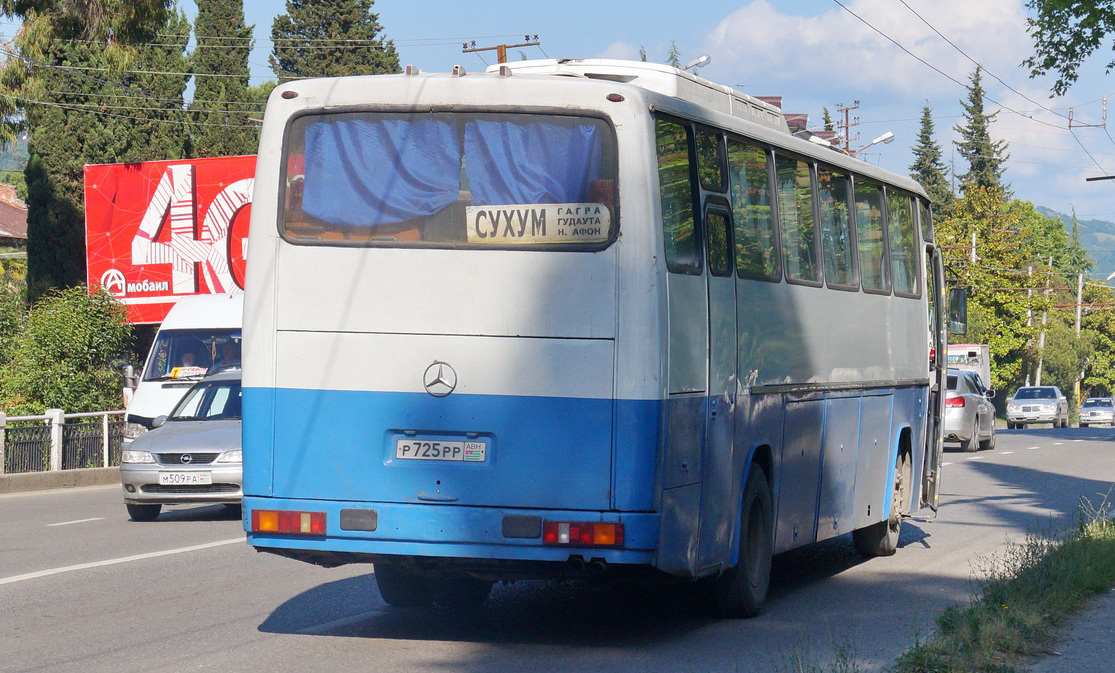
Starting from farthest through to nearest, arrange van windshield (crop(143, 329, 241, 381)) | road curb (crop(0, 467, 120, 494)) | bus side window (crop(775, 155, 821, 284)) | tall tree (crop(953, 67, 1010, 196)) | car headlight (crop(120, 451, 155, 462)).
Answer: tall tree (crop(953, 67, 1010, 196)), road curb (crop(0, 467, 120, 494)), van windshield (crop(143, 329, 241, 381)), car headlight (crop(120, 451, 155, 462)), bus side window (crop(775, 155, 821, 284))

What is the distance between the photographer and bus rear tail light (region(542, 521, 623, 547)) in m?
7.61

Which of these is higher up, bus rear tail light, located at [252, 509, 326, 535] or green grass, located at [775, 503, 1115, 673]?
bus rear tail light, located at [252, 509, 326, 535]

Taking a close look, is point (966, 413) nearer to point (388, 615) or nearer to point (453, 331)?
point (388, 615)

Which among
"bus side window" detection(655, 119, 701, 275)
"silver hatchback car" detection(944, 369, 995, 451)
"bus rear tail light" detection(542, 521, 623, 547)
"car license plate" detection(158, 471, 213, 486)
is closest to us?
"bus rear tail light" detection(542, 521, 623, 547)

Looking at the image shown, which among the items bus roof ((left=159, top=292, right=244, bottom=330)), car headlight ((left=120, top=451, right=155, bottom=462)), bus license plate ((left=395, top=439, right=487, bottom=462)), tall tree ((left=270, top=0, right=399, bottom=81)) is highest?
tall tree ((left=270, top=0, right=399, bottom=81))

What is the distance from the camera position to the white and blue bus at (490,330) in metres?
7.71

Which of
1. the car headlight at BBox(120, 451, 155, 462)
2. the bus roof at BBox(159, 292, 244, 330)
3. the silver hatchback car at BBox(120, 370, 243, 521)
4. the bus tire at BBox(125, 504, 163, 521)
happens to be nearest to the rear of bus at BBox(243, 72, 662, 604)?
the silver hatchback car at BBox(120, 370, 243, 521)

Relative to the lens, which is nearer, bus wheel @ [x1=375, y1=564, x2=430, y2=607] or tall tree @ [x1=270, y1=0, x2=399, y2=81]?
bus wheel @ [x1=375, y1=564, x2=430, y2=607]

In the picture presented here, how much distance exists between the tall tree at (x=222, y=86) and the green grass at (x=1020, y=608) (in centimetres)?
3588

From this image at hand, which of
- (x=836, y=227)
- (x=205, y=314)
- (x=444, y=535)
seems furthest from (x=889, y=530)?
(x=205, y=314)

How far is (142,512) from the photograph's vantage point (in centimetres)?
1647

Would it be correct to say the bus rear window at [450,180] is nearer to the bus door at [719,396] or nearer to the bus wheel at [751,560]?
the bus door at [719,396]

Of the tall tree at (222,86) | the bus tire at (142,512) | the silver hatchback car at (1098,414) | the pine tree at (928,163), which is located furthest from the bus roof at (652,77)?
the pine tree at (928,163)

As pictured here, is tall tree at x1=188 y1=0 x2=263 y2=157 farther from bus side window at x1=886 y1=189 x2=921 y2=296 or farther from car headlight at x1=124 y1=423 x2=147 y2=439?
bus side window at x1=886 y1=189 x2=921 y2=296
